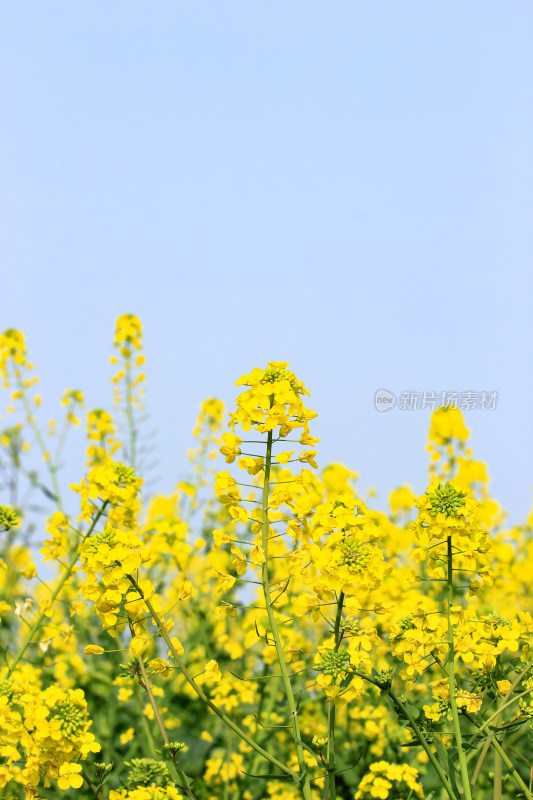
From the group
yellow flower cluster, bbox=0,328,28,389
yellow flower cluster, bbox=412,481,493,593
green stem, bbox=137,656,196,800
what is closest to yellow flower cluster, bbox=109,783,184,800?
green stem, bbox=137,656,196,800

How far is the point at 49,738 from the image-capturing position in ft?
8.15

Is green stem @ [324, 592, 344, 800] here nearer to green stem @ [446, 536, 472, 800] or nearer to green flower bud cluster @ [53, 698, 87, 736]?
green stem @ [446, 536, 472, 800]

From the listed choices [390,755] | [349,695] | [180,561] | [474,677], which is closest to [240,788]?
[390,755]

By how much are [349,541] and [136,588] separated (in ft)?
2.20

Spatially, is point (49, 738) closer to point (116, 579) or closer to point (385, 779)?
point (116, 579)

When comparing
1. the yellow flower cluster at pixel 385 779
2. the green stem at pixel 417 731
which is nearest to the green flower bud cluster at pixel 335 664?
the green stem at pixel 417 731

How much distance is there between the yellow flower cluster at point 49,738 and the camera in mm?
2457

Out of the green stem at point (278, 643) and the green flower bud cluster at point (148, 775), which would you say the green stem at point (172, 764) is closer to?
the green flower bud cluster at point (148, 775)

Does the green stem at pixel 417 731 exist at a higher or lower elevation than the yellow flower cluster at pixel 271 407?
lower

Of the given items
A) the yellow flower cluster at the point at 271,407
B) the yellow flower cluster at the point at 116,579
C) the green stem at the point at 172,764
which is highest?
the yellow flower cluster at the point at 271,407

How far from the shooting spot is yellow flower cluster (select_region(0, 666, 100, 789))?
8.06 ft

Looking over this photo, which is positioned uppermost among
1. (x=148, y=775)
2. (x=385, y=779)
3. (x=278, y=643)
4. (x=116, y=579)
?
(x=116, y=579)

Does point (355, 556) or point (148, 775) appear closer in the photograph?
point (355, 556)

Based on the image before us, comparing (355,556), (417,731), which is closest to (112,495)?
(355,556)
